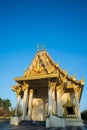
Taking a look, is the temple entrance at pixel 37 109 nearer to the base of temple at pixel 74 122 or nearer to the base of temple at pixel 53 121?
the base of temple at pixel 74 122

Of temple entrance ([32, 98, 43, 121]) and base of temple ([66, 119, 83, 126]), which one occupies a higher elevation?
temple entrance ([32, 98, 43, 121])

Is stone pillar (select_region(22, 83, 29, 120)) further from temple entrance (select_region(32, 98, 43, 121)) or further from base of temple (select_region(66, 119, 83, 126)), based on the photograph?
base of temple (select_region(66, 119, 83, 126))

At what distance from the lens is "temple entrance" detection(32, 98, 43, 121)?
20297mm

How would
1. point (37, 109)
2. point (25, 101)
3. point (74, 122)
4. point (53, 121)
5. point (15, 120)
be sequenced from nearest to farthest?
point (53, 121)
point (15, 120)
point (74, 122)
point (25, 101)
point (37, 109)

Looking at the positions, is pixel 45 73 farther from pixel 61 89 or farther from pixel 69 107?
pixel 69 107

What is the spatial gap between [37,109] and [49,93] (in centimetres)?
590

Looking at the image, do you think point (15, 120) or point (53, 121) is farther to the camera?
point (15, 120)

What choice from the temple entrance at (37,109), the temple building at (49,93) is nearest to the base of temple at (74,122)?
the temple building at (49,93)

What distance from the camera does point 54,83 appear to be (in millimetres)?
16500

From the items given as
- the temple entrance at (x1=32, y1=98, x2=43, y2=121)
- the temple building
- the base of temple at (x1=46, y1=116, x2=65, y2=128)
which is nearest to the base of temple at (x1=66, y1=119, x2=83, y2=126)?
the temple building

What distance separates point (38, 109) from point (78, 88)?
614 cm

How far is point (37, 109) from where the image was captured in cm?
2070

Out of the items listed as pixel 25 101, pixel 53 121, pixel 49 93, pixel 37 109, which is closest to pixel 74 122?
pixel 53 121

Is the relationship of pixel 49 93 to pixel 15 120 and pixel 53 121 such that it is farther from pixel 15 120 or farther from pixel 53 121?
pixel 15 120
